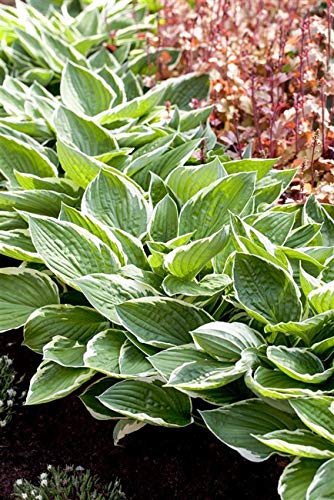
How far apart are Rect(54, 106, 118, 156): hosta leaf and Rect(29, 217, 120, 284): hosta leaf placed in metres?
0.69

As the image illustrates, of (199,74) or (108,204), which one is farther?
(199,74)

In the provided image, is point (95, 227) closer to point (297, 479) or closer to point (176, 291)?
point (176, 291)

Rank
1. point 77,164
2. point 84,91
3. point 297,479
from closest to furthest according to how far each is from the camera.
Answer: point 297,479 → point 77,164 → point 84,91

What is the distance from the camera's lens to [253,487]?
2164 mm

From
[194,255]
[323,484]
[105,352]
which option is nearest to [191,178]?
[194,255]

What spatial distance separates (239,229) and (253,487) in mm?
738

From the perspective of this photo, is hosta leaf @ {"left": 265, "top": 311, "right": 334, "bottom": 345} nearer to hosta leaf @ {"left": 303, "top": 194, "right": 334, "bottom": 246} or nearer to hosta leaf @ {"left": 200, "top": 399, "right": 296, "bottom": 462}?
hosta leaf @ {"left": 200, "top": 399, "right": 296, "bottom": 462}

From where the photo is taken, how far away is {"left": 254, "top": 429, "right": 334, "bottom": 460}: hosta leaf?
1.68 meters

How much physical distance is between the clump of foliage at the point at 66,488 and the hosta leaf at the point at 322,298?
30.3 inches

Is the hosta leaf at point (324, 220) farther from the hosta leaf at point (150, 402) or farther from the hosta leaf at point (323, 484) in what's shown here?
the hosta leaf at point (323, 484)

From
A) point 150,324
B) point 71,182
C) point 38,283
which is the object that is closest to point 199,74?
point 71,182

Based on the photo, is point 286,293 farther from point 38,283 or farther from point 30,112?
point 30,112

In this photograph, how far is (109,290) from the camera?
2084mm

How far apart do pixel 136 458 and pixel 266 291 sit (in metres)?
0.71
